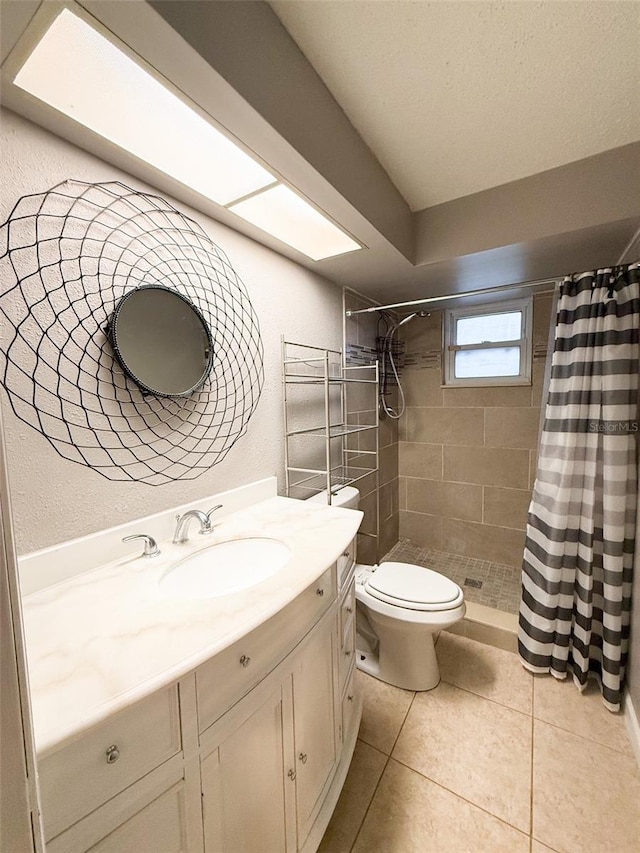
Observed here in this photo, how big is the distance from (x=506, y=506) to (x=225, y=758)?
244cm

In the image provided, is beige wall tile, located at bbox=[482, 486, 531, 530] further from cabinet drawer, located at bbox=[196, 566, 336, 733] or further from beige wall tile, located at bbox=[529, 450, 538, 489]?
cabinet drawer, located at bbox=[196, 566, 336, 733]

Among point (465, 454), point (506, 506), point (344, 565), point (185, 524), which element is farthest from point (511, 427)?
point (185, 524)

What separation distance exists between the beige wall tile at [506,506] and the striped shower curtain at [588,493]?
82 cm

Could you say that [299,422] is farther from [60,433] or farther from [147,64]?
[147,64]

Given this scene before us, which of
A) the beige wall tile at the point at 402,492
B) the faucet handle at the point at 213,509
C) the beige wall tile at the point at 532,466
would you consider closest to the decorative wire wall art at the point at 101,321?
the faucet handle at the point at 213,509

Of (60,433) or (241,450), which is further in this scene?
(241,450)

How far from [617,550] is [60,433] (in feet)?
7.13

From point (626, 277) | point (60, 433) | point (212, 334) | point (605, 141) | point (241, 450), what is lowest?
point (241, 450)

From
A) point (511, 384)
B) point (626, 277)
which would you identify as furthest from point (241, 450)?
point (511, 384)

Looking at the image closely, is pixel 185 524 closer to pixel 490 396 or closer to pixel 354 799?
pixel 354 799

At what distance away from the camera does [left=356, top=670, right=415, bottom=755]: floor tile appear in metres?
1.39

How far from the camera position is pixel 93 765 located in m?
0.54

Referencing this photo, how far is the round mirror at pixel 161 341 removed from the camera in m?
1.05

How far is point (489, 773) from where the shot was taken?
1.24 meters
